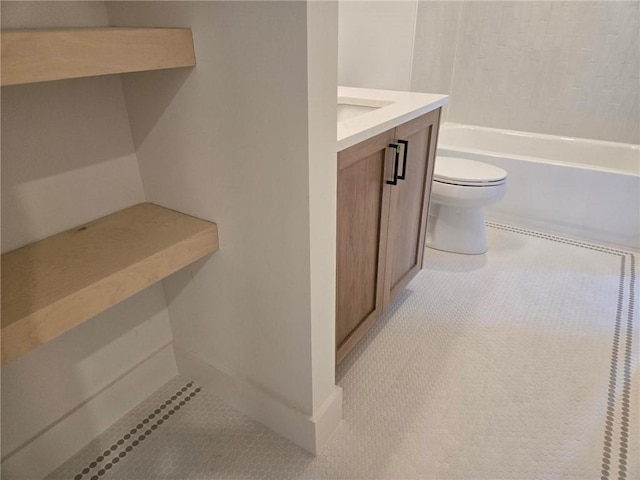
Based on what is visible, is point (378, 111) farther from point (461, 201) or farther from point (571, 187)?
point (571, 187)

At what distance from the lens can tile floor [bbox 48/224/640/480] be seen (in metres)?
1.17

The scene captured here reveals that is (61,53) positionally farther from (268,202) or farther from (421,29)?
(421,29)

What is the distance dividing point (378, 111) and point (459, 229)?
3.64 ft

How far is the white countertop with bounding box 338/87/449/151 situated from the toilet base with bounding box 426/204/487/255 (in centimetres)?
77

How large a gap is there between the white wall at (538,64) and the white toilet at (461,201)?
98 cm

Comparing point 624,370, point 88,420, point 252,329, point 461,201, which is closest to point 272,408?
point 252,329

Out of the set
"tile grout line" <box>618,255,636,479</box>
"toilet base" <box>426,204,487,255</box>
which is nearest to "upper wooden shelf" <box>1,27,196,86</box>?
"tile grout line" <box>618,255,636,479</box>

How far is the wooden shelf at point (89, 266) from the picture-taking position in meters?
0.78

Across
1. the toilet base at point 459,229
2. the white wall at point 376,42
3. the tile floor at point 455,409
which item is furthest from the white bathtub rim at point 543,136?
the tile floor at point 455,409

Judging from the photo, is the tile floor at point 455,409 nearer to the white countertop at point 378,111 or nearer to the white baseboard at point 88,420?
the white baseboard at point 88,420

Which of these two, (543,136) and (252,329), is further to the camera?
(543,136)

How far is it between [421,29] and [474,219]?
1.49m

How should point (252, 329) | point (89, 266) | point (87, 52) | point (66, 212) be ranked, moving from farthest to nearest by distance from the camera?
point (252, 329) → point (66, 212) → point (89, 266) → point (87, 52)

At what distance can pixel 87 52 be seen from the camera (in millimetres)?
748
